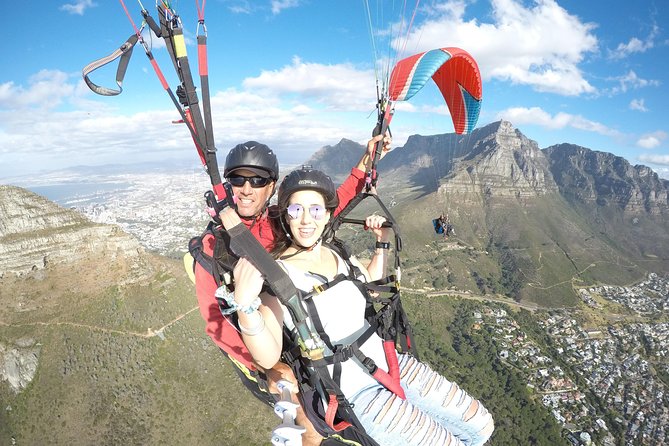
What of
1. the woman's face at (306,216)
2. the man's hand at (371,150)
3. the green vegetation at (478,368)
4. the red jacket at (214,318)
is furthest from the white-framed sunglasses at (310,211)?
the green vegetation at (478,368)

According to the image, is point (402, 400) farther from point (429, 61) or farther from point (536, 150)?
point (536, 150)

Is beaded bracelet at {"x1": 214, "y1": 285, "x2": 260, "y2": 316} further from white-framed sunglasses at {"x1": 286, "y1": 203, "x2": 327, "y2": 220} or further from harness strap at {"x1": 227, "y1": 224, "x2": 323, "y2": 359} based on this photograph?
white-framed sunglasses at {"x1": 286, "y1": 203, "x2": 327, "y2": 220}

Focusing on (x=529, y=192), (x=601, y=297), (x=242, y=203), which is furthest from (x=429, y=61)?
(x=529, y=192)

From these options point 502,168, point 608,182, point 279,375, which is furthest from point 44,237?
point 608,182

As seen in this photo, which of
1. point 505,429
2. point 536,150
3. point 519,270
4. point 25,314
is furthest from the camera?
point 536,150

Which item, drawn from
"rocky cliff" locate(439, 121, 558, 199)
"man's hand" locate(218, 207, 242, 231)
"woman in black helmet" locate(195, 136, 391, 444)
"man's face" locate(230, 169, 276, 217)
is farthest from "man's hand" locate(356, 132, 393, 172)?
"rocky cliff" locate(439, 121, 558, 199)

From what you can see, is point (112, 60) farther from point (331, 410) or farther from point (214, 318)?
point (331, 410)

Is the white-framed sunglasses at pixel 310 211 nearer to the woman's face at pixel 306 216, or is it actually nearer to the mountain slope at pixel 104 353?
the woman's face at pixel 306 216
